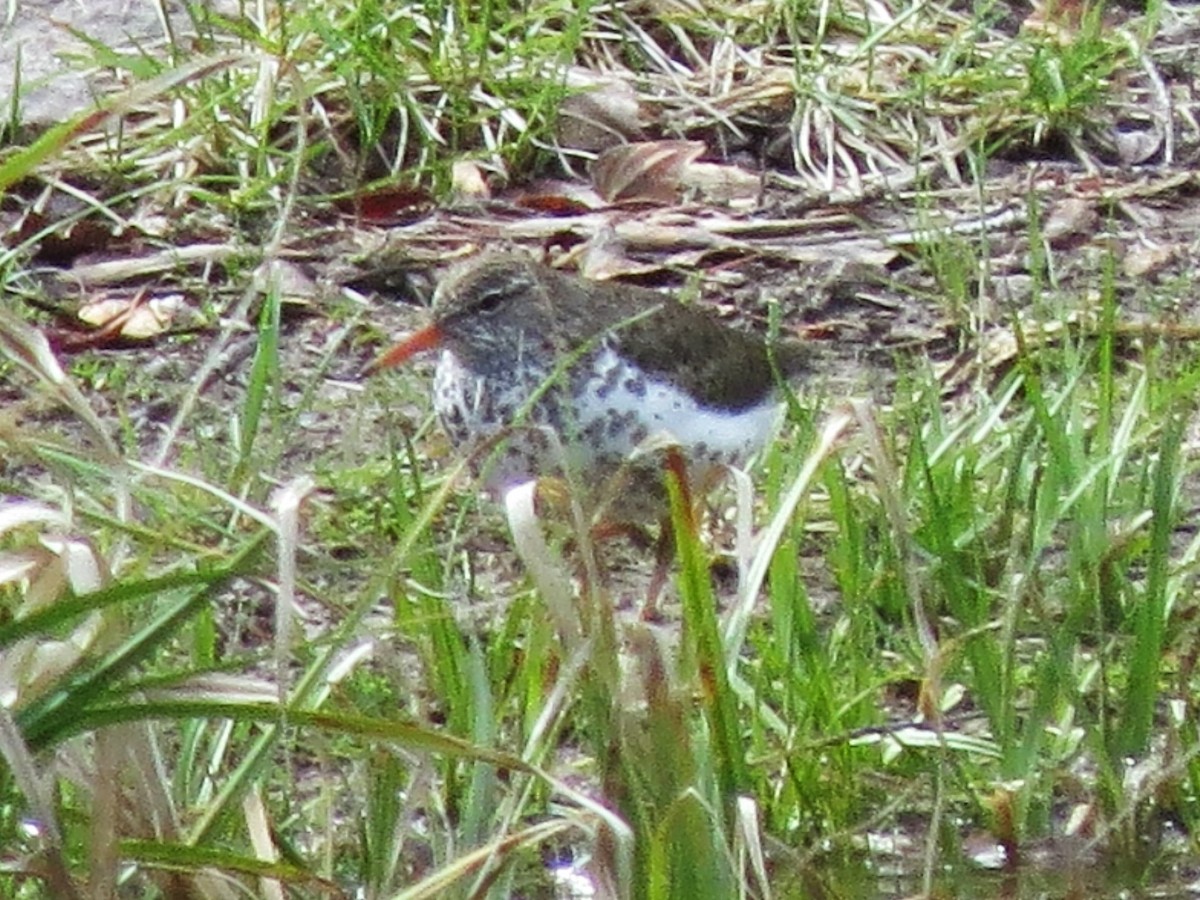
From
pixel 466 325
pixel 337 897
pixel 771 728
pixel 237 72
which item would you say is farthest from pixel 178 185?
pixel 337 897

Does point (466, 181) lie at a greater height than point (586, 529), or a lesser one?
lesser

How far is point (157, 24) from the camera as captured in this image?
689cm

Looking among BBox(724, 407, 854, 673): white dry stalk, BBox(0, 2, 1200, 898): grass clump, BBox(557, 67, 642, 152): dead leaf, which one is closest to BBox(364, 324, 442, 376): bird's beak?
BBox(0, 2, 1200, 898): grass clump

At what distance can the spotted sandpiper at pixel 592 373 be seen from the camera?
16.0 feet

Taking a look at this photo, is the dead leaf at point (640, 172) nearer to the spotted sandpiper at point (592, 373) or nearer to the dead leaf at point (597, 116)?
the dead leaf at point (597, 116)

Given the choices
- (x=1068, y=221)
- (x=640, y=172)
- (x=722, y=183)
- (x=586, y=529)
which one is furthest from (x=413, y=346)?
(x=586, y=529)

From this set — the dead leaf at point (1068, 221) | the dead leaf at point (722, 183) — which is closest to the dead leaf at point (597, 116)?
the dead leaf at point (722, 183)

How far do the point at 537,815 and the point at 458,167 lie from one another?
3147 millimetres

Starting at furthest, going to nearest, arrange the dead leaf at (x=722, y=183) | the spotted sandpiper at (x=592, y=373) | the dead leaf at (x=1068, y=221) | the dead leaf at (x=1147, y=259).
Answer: the dead leaf at (x=722, y=183) < the dead leaf at (x=1068, y=221) < the dead leaf at (x=1147, y=259) < the spotted sandpiper at (x=592, y=373)

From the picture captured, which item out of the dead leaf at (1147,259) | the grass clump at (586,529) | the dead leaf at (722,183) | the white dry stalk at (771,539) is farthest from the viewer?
the dead leaf at (722,183)

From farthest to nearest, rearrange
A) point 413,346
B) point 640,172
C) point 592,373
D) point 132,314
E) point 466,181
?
1. point 640,172
2. point 466,181
3. point 132,314
4. point 413,346
5. point 592,373

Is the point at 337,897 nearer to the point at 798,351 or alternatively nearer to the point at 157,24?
the point at 798,351

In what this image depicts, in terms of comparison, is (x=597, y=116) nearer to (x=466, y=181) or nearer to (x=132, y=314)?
(x=466, y=181)

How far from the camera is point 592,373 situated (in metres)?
4.97
